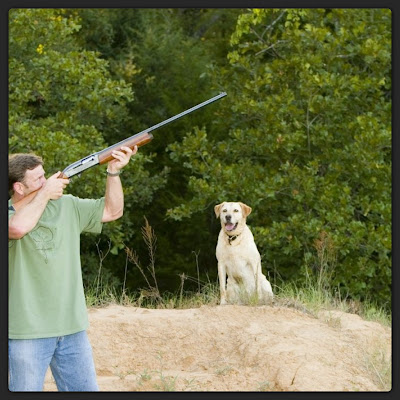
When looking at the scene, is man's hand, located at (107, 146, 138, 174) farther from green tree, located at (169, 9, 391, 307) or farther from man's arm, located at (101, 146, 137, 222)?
green tree, located at (169, 9, 391, 307)

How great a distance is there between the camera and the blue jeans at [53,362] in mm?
4855

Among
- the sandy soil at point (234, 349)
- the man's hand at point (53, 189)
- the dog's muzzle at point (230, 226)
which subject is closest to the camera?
the man's hand at point (53, 189)

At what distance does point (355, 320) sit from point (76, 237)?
3.94m

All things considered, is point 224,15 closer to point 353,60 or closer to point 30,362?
point 353,60

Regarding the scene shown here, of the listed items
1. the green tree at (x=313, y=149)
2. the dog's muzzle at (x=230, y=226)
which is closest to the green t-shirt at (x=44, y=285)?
the dog's muzzle at (x=230, y=226)

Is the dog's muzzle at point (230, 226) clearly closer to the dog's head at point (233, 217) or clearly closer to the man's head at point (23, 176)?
the dog's head at point (233, 217)

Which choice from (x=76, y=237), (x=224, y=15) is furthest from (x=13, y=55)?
(x=76, y=237)

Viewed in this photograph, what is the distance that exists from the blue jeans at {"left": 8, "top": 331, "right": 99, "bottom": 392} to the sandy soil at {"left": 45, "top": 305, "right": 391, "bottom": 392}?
1.27 metres

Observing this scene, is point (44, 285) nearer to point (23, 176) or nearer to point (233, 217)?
point (23, 176)

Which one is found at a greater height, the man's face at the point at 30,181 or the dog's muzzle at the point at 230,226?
the man's face at the point at 30,181

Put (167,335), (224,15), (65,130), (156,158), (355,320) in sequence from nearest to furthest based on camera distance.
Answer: (167,335)
(355,320)
(65,130)
(156,158)
(224,15)

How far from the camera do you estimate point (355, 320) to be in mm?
8203

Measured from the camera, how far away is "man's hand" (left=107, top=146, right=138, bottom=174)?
522cm

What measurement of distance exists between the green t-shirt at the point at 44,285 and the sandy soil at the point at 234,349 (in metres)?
1.53
